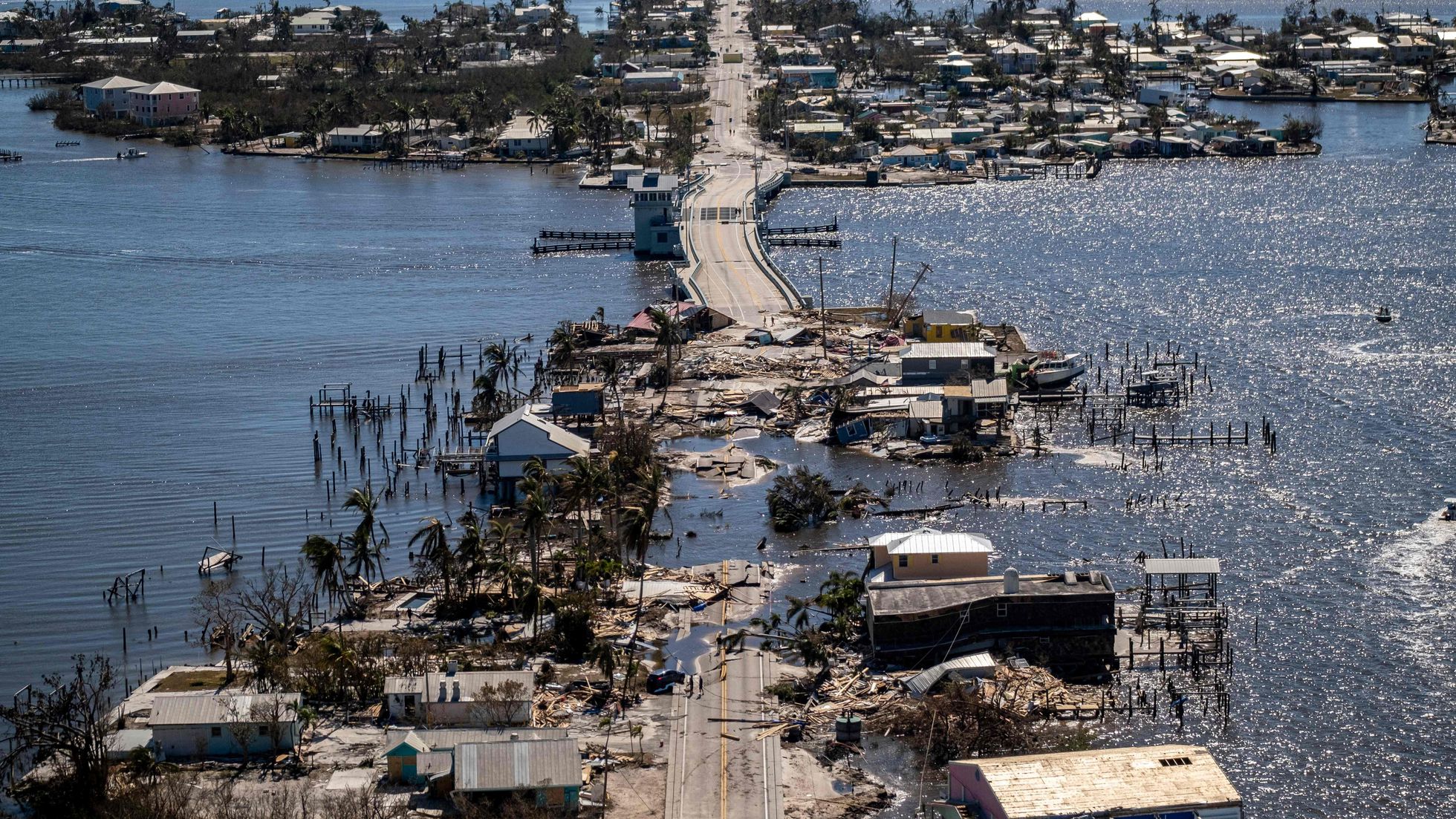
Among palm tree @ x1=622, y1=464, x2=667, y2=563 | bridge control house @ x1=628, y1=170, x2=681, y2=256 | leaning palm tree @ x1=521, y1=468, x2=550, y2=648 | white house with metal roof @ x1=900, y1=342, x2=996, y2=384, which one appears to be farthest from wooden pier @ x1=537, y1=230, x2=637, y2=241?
leaning palm tree @ x1=521, y1=468, x2=550, y2=648

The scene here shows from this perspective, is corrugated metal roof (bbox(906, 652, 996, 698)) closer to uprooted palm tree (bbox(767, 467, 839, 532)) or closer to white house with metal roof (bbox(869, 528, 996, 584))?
white house with metal roof (bbox(869, 528, 996, 584))

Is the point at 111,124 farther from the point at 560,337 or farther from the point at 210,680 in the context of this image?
the point at 210,680

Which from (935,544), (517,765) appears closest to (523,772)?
(517,765)

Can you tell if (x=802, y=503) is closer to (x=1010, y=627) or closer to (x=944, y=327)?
(x=1010, y=627)

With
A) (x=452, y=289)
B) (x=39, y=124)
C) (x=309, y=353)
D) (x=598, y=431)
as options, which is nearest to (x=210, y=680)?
(x=598, y=431)

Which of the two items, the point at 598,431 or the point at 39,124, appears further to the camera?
the point at 39,124
